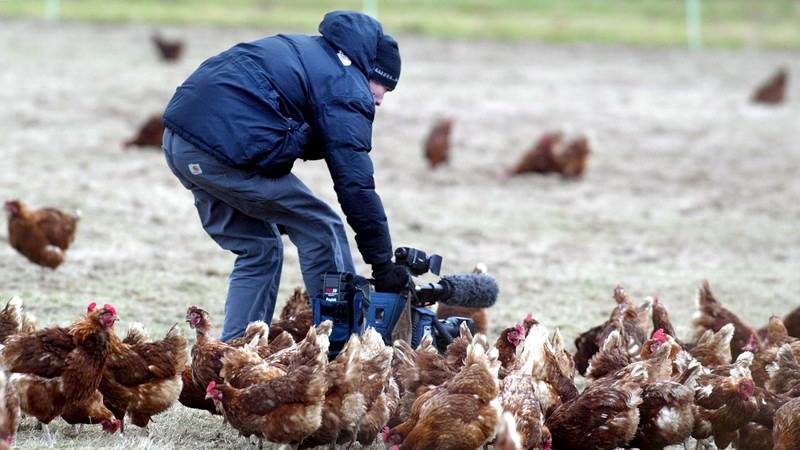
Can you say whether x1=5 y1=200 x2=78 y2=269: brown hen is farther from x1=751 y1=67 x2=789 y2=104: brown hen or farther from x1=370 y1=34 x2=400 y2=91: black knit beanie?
x1=751 y1=67 x2=789 y2=104: brown hen

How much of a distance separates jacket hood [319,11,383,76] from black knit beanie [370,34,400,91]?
3 centimetres

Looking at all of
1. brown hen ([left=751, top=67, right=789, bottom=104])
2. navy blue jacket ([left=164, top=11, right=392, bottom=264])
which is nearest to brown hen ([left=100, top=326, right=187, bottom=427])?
navy blue jacket ([left=164, top=11, right=392, bottom=264])

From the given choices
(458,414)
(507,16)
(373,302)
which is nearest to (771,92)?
(507,16)

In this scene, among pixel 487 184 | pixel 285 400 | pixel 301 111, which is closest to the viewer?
pixel 285 400

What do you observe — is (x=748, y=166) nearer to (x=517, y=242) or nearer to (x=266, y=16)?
(x=517, y=242)

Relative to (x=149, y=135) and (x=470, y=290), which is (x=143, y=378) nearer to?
(x=470, y=290)

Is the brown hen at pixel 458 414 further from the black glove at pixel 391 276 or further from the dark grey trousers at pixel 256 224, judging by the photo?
the dark grey trousers at pixel 256 224

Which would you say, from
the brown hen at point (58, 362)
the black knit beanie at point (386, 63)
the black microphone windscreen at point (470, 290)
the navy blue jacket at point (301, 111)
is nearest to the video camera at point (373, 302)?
the black microphone windscreen at point (470, 290)

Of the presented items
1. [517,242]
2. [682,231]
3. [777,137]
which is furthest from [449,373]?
[777,137]

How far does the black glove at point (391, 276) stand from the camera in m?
→ 7.26

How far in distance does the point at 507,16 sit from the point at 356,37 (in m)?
27.9

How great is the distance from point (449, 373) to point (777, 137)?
50.1 ft

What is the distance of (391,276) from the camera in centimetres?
726

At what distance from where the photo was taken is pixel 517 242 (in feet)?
45.3
